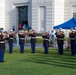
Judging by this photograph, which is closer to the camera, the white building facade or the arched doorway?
the white building facade

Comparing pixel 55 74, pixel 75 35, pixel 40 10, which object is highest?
pixel 40 10

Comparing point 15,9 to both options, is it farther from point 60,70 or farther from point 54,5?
point 60,70

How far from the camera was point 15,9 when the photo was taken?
1951 inches

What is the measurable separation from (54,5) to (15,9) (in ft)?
26.5

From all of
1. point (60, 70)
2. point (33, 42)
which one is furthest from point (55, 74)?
point (33, 42)

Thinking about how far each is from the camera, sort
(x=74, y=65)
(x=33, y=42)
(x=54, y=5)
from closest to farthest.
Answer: (x=74, y=65) → (x=33, y=42) → (x=54, y=5)

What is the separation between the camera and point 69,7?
44969 mm

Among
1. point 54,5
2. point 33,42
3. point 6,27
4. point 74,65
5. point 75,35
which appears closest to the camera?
point 74,65

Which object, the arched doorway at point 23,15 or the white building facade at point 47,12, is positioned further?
the arched doorway at point 23,15

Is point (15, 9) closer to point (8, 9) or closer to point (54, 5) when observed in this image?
point (8, 9)

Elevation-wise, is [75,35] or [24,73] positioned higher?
[75,35]

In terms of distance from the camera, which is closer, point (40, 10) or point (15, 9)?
point (40, 10)

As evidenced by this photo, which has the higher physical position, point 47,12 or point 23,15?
point 47,12

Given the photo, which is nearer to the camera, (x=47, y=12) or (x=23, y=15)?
(x=47, y=12)
